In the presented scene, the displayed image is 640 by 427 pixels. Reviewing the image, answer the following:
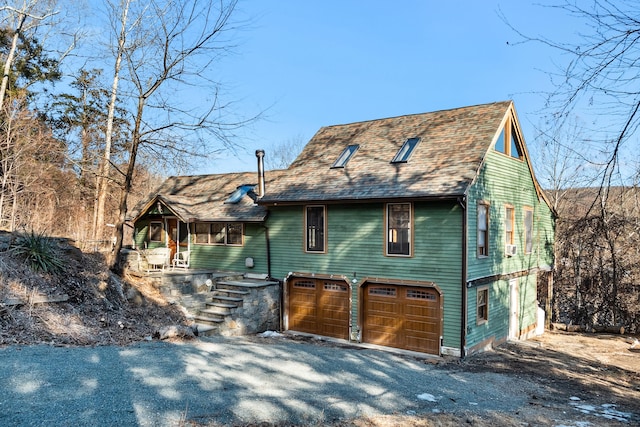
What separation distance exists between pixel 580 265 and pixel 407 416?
16523mm

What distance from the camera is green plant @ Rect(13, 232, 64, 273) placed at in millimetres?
10180

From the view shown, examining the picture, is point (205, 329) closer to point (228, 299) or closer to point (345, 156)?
point (228, 299)

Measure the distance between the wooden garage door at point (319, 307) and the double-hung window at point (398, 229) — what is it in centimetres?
223

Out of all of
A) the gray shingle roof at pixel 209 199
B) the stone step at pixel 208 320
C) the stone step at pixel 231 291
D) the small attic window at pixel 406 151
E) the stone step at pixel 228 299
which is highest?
the small attic window at pixel 406 151

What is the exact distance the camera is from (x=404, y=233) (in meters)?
12.5

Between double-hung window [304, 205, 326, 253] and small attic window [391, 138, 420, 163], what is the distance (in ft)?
9.59

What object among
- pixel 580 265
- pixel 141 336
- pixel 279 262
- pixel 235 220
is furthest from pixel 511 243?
pixel 141 336

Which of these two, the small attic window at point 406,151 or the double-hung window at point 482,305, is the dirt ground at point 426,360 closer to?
the double-hung window at point 482,305

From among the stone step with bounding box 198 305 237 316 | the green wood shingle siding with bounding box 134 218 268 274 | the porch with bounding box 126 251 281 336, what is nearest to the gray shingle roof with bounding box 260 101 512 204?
the green wood shingle siding with bounding box 134 218 268 274

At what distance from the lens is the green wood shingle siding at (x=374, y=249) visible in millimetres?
11727

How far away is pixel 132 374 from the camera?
668 cm

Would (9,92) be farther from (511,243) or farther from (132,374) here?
(511,243)

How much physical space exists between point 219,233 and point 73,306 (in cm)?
755

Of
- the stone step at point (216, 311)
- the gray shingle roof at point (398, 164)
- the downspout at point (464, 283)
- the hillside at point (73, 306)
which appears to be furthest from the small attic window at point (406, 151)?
the hillside at point (73, 306)
